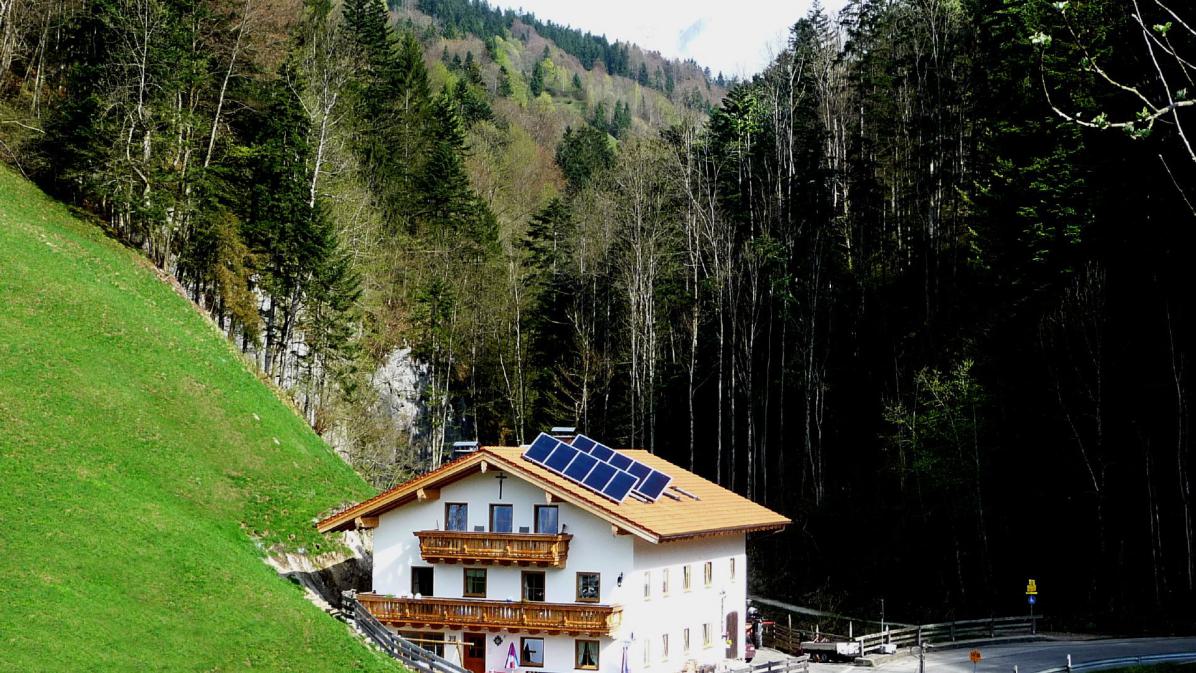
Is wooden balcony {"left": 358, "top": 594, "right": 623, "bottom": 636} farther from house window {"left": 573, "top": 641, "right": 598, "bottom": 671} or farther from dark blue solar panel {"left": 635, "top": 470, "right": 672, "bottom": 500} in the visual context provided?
dark blue solar panel {"left": 635, "top": 470, "right": 672, "bottom": 500}

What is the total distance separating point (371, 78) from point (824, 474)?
1701 inches

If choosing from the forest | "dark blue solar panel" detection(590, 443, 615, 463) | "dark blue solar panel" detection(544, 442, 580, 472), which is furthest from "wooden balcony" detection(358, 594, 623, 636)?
the forest

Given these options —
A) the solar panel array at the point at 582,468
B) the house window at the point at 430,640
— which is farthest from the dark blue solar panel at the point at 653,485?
the house window at the point at 430,640

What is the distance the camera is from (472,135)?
Answer: 109812mm

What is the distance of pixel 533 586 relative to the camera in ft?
115

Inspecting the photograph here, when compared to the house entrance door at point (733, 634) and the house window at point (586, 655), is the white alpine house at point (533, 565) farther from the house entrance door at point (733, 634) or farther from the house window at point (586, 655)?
the house entrance door at point (733, 634)

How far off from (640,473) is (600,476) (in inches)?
77.0

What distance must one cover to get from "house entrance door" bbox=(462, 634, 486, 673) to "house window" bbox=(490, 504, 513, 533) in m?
3.37

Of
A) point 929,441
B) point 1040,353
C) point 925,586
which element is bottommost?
point 925,586

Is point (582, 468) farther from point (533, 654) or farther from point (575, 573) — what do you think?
point (533, 654)

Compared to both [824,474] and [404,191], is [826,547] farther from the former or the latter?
[404,191]

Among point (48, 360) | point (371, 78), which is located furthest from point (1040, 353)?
point (371, 78)

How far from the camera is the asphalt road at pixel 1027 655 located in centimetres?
3678

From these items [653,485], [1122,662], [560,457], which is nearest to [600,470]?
[560,457]
